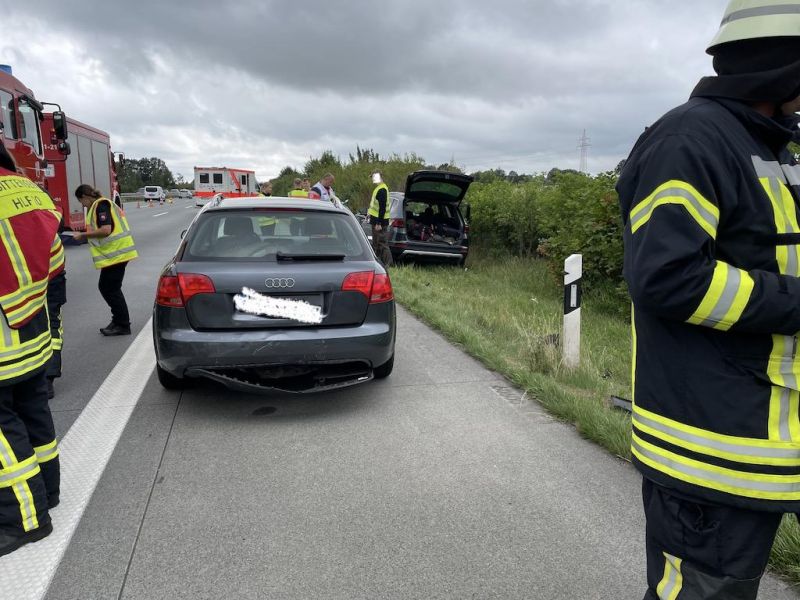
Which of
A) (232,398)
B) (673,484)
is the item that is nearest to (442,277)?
(232,398)

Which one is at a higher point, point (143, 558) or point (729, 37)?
point (729, 37)

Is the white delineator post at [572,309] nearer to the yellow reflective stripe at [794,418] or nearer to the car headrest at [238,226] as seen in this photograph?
the car headrest at [238,226]

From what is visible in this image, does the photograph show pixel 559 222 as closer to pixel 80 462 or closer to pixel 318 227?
pixel 318 227

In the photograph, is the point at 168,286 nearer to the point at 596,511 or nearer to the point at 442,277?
the point at 596,511

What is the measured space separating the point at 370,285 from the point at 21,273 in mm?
2240

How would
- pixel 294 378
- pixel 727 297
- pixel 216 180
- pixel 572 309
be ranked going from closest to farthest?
1. pixel 727 297
2. pixel 294 378
3. pixel 572 309
4. pixel 216 180

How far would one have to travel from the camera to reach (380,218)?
1187 cm

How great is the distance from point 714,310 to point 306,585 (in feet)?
6.01

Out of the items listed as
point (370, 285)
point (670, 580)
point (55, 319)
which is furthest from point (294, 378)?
→ point (670, 580)

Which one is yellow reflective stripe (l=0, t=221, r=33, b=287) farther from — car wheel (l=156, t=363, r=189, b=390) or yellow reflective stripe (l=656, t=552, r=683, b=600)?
yellow reflective stripe (l=656, t=552, r=683, b=600)

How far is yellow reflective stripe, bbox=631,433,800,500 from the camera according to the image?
1.43 metres

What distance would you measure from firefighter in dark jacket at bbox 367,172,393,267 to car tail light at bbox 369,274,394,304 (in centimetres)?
720

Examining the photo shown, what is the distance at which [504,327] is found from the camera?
22.4ft

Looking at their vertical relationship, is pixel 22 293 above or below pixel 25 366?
above
